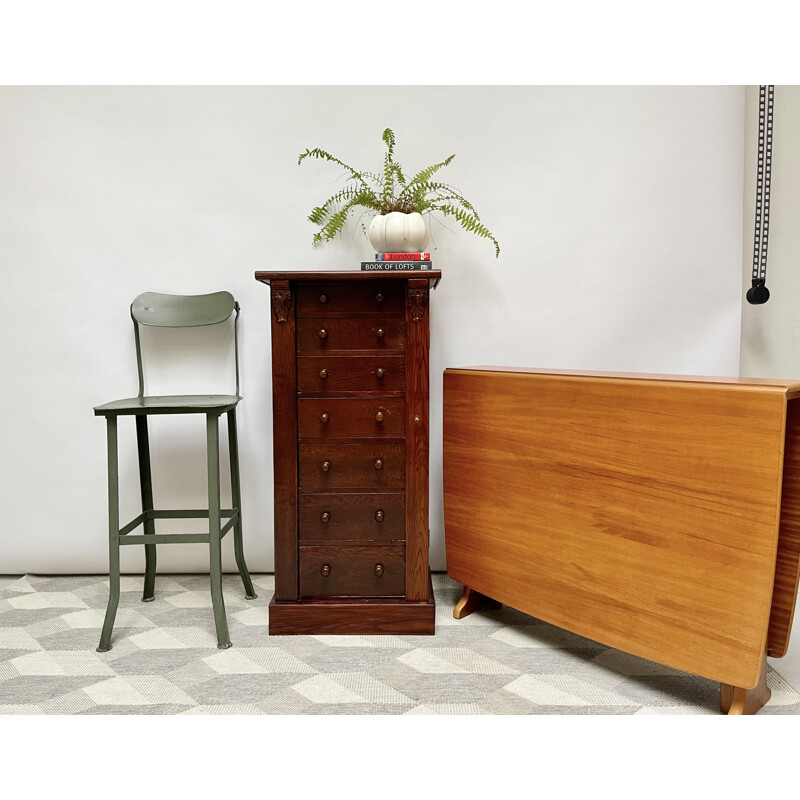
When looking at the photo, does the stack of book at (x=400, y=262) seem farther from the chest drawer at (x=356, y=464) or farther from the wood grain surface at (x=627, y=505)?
the chest drawer at (x=356, y=464)

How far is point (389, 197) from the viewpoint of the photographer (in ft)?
7.95

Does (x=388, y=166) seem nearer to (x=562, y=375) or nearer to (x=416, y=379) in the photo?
(x=416, y=379)

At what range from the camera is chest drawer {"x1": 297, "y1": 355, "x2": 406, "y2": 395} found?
7.00 feet

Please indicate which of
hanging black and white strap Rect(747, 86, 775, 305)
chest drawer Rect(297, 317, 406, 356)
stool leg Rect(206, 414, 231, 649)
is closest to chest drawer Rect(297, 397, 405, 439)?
chest drawer Rect(297, 317, 406, 356)

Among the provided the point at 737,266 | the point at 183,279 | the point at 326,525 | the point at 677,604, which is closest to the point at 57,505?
the point at 183,279

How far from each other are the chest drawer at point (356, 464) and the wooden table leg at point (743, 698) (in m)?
1.09

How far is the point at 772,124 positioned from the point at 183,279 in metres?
2.33

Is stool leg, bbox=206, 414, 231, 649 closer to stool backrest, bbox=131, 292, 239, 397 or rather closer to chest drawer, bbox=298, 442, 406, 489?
chest drawer, bbox=298, 442, 406, 489

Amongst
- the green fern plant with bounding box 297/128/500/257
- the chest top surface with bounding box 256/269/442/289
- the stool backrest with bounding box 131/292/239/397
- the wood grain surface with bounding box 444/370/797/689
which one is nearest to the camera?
the wood grain surface with bounding box 444/370/797/689

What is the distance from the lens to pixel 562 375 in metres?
1.88

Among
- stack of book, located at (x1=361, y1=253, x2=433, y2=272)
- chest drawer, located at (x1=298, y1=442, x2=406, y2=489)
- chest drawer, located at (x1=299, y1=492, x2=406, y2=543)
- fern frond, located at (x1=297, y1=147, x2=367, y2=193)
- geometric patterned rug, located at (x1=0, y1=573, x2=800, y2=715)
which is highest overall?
fern frond, located at (x1=297, y1=147, x2=367, y2=193)

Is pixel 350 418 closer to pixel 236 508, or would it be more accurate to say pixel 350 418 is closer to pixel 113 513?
pixel 236 508

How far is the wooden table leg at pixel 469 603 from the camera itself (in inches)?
89.2

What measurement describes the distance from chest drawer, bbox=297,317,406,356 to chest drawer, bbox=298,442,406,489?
0.33 m
